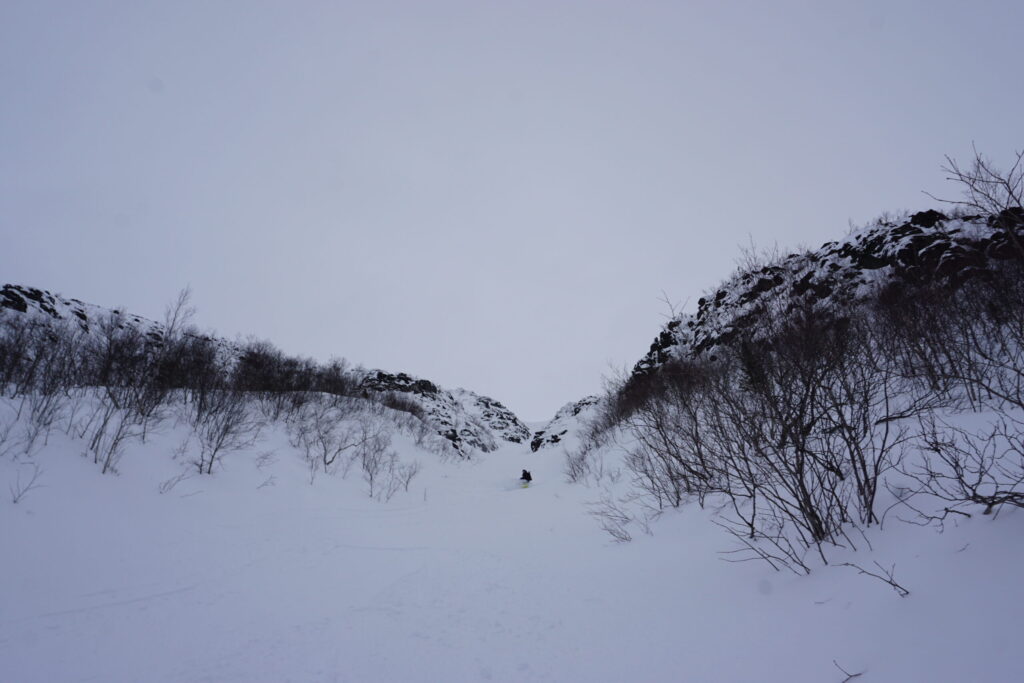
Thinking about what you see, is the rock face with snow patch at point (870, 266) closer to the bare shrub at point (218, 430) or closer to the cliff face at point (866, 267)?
the cliff face at point (866, 267)

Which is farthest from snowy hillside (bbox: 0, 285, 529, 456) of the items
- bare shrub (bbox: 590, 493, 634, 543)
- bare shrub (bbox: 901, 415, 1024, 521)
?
bare shrub (bbox: 901, 415, 1024, 521)

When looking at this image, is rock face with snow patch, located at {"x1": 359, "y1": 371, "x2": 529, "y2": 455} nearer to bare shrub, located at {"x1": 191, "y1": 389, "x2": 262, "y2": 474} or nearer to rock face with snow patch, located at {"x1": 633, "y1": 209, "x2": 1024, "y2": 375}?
bare shrub, located at {"x1": 191, "y1": 389, "x2": 262, "y2": 474}

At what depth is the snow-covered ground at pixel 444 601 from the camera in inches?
88.7

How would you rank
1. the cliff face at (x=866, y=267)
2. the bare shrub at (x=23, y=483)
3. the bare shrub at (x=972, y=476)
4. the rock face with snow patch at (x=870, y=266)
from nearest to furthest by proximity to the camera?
1. the bare shrub at (x=972, y=476)
2. the bare shrub at (x=23, y=483)
3. the cliff face at (x=866, y=267)
4. the rock face with snow patch at (x=870, y=266)

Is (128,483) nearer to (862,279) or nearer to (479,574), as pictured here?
(479,574)

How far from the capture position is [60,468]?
18.9 feet

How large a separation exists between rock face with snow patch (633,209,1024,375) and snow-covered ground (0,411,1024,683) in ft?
17.4

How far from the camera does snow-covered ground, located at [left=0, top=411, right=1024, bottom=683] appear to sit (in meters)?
2.25

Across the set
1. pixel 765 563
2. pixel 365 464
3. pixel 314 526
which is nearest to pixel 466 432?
pixel 365 464

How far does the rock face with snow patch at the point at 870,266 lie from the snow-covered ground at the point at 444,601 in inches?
208

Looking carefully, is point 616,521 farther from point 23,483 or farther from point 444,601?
point 23,483

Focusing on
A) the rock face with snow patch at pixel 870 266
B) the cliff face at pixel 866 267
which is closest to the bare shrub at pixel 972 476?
the cliff face at pixel 866 267

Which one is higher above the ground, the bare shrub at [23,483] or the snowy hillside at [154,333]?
the snowy hillside at [154,333]

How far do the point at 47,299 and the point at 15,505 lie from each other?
113 ft
